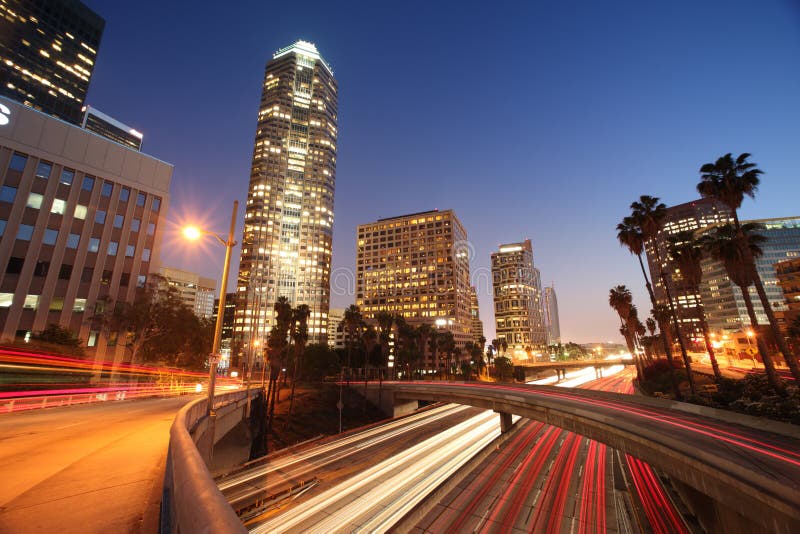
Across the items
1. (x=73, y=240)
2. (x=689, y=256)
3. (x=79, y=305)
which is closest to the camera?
(x=689, y=256)

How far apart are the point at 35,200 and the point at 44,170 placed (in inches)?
183

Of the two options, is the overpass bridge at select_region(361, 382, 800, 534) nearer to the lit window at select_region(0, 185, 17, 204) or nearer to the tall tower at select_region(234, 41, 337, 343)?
the lit window at select_region(0, 185, 17, 204)

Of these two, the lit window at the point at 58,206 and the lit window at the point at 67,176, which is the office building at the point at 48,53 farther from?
the lit window at the point at 58,206

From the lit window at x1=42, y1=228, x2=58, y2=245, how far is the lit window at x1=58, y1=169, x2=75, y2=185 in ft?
24.1

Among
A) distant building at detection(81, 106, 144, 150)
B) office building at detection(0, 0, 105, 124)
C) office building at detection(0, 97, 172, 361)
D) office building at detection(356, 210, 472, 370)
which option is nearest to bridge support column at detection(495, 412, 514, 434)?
office building at detection(0, 97, 172, 361)

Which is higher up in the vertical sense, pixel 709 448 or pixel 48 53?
pixel 48 53

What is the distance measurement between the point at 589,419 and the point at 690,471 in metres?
8.83

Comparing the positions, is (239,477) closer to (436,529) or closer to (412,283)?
(436,529)

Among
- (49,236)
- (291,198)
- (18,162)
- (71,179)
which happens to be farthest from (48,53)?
(49,236)

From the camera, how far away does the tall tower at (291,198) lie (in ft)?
494

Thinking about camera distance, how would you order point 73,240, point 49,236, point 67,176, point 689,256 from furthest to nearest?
point 67,176
point 73,240
point 49,236
point 689,256

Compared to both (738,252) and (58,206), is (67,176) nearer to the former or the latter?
(58,206)

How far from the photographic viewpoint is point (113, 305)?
4522cm

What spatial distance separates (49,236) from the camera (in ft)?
139
